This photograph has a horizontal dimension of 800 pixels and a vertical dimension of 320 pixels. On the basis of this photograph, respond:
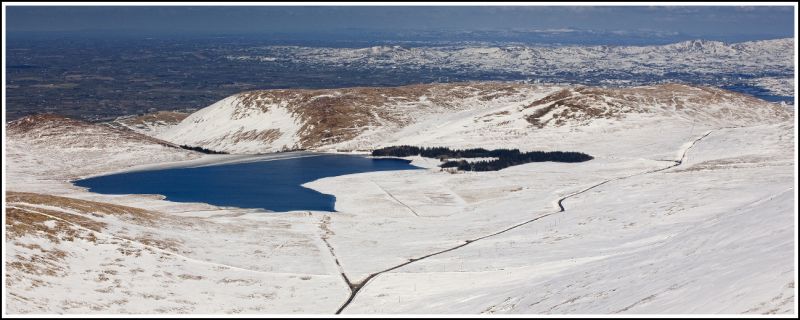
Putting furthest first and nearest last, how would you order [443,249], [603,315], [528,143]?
[528,143]
[443,249]
[603,315]

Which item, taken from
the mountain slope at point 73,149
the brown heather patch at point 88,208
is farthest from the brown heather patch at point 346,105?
the brown heather patch at point 88,208

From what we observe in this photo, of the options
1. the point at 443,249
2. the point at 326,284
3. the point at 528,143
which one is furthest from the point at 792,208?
the point at 528,143

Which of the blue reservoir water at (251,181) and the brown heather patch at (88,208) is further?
the blue reservoir water at (251,181)

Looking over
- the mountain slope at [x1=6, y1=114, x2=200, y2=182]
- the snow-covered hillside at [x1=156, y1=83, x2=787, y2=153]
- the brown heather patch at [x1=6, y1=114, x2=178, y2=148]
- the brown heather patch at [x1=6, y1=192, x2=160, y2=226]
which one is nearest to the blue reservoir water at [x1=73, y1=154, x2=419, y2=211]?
the mountain slope at [x1=6, y1=114, x2=200, y2=182]

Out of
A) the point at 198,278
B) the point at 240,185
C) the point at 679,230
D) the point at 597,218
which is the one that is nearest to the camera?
the point at 198,278

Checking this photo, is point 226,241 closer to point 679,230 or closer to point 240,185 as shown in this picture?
point 679,230

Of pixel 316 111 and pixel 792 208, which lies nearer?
pixel 792 208

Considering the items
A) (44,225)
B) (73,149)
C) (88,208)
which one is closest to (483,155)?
(73,149)

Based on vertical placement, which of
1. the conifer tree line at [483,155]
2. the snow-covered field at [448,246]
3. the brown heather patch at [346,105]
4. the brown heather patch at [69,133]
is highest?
the brown heather patch at [346,105]

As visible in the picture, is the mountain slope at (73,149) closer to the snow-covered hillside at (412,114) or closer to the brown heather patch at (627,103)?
the snow-covered hillside at (412,114)
